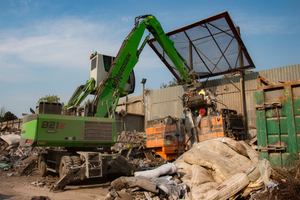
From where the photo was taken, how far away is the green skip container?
458cm

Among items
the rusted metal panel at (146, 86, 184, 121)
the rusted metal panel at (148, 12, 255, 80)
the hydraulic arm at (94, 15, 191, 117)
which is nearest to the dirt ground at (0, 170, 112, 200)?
the hydraulic arm at (94, 15, 191, 117)

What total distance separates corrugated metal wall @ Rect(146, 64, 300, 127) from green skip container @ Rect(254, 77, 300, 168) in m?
→ 5.95

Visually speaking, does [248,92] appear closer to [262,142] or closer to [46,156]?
[262,142]

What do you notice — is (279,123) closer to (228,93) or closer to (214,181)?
(214,181)

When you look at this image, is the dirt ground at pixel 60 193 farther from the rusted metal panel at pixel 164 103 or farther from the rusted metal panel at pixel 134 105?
the rusted metal panel at pixel 134 105

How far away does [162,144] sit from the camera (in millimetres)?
9703

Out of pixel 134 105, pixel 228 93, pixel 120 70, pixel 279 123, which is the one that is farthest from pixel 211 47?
pixel 279 123

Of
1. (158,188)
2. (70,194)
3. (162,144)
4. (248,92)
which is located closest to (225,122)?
(162,144)

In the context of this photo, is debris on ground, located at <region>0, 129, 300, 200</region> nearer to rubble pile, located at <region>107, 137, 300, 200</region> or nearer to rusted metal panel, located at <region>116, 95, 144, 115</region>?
rubble pile, located at <region>107, 137, 300, 200</region>

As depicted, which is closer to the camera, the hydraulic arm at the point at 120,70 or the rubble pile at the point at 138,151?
the hydraulic arm at the point at 120,70

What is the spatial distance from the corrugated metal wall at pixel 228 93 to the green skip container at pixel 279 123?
5952mm

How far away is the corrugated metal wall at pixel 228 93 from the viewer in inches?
446

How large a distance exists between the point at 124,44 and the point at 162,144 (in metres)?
4.25

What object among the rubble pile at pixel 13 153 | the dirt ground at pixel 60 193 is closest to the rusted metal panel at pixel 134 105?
the rubble pile at pixel 13 153
